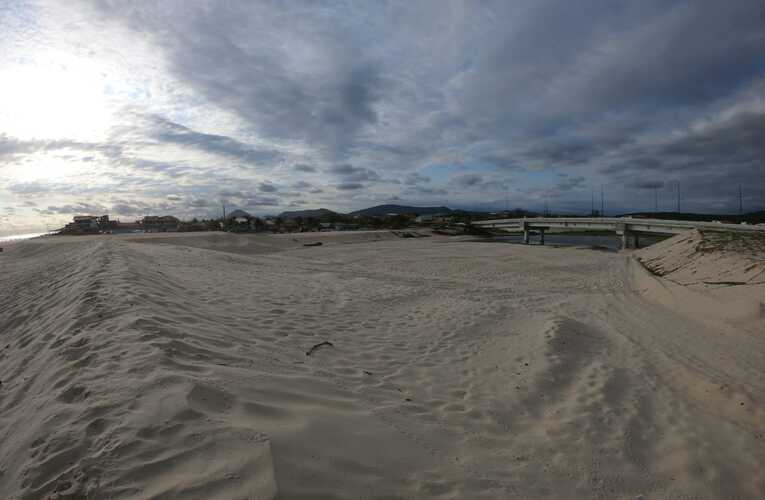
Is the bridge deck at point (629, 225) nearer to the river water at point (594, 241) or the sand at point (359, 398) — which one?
the river water at point (594, 241)

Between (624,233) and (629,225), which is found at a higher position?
(629,225)

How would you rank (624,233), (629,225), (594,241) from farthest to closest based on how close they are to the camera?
1. (594,241)
2. (624,233)
3. (629,225)

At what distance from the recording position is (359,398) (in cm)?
459

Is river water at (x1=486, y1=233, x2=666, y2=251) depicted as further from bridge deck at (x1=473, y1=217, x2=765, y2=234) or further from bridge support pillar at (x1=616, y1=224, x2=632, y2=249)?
bridge deck at (x1=473, y1=217, x2=765, y2=234)

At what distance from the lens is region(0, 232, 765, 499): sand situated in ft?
9.11

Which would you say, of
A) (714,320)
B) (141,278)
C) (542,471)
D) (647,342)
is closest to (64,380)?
(542,471)

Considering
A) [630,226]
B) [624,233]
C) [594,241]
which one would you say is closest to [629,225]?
[630,226]

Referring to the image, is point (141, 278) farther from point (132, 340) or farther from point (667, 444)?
point (667, 444)

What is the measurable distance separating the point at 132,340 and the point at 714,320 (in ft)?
45.1

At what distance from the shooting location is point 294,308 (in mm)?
9141

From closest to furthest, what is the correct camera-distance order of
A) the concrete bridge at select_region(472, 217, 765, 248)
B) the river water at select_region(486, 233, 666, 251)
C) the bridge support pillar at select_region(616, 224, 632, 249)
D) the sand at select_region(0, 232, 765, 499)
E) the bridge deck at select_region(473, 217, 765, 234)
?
the sand at select_region(0, 232, 765, 499) → the bridge deck at select_region(473, 217, 765, 234) → the concrete bridge at select_region(472, 217, 765, 248) → the bridge support pillar at select_region(616, 224, 632, 249) → the river water at select_region(486, 233, 666, 251)

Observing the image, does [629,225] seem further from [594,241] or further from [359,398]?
[359,398]

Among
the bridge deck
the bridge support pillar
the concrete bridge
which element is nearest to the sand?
the bridge deck

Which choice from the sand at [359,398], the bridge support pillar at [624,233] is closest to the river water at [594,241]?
the bridge support pillar at [624,233]
